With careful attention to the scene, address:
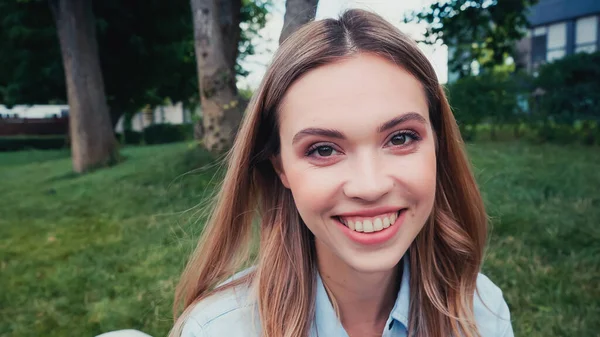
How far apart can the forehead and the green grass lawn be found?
40.8 inches

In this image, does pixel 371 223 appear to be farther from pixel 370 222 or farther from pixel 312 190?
pixel 312 190

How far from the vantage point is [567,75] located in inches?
418

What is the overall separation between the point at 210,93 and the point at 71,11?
5.87 meters

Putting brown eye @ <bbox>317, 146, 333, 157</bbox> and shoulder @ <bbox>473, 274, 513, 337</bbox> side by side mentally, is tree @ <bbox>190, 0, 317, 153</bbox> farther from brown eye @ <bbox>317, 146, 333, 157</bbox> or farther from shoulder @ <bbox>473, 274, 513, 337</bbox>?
brown eye @ <bbox>317, 146, 333, 157</bbox>

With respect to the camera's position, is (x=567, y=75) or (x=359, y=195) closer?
(x=359, y=195)

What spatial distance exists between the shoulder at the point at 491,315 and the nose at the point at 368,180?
2.29ft

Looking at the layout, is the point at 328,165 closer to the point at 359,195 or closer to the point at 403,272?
the point at 359,195

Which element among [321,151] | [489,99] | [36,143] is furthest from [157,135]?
[321,151]

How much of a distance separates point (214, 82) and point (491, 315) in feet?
20.1

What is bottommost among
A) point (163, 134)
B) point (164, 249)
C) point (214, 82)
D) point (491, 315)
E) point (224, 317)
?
point (163, 134)

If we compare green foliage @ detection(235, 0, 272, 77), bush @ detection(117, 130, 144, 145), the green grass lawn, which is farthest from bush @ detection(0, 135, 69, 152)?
the green grass lawn

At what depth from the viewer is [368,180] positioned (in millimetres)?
1489

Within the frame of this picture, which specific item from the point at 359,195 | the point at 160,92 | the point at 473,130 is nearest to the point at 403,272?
the point at 359,195

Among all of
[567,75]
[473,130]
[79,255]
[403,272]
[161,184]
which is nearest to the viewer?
[403,272]
